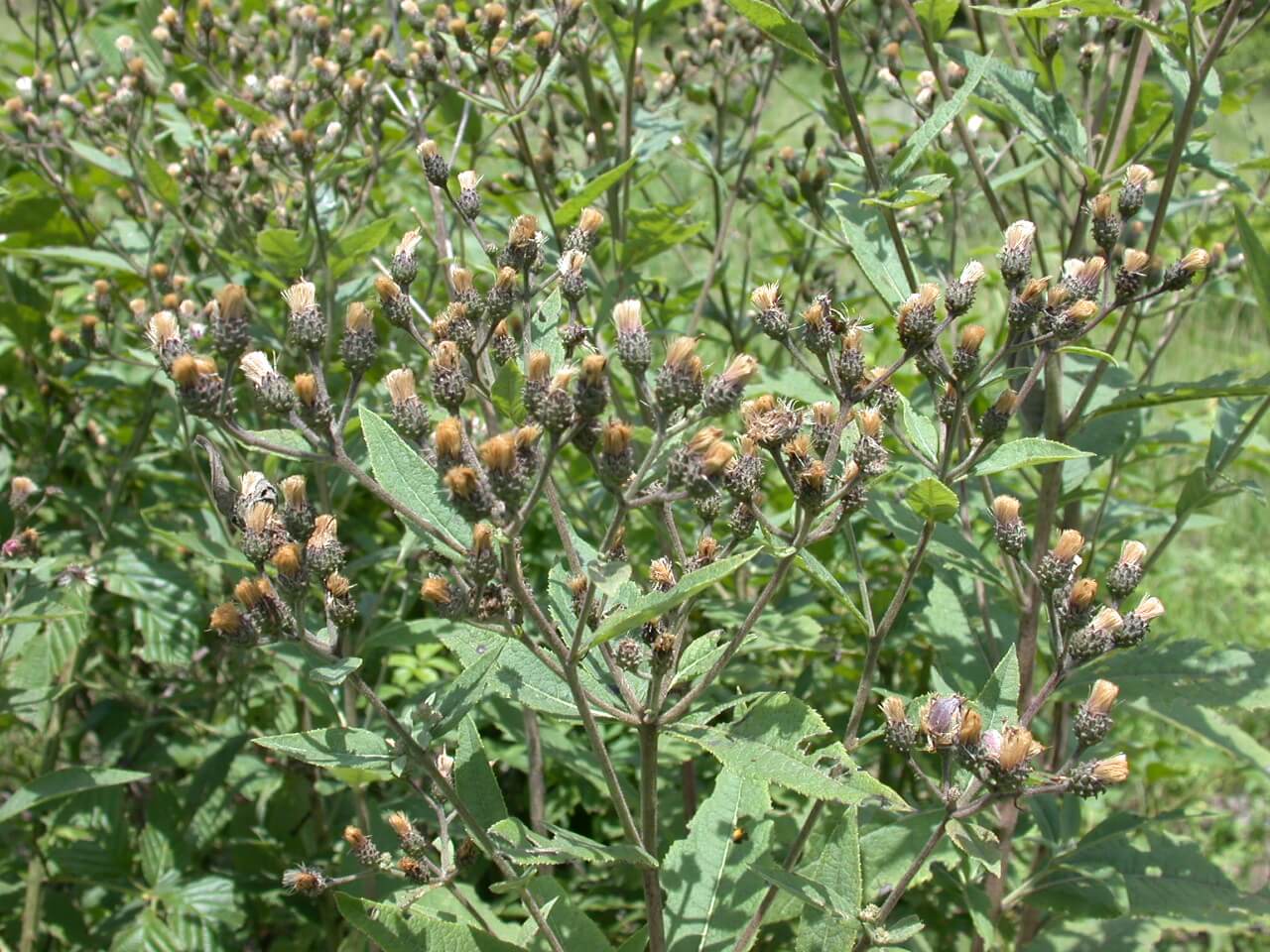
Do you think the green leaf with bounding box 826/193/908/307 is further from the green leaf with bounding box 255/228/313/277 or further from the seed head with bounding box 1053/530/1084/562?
the green leaf with bounding box 255/228/313/277

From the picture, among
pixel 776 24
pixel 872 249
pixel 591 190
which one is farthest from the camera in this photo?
pixel 591 190

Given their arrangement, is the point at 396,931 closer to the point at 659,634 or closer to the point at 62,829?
the point at 659,634

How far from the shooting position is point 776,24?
2.39 metres

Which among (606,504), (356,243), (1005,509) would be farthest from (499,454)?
(606,504)

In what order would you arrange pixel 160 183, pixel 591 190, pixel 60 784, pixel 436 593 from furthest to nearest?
pixel 160 183 → pixel 60 784 → pixel 591 190 → pixel 436 593

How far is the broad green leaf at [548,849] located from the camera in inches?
70.8

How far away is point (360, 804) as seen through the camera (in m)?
2.92

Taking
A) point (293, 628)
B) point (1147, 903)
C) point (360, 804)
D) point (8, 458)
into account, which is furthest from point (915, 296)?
point (8, 458)

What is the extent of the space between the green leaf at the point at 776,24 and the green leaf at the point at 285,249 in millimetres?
1262

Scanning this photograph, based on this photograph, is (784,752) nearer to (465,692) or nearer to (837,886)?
(837,886)

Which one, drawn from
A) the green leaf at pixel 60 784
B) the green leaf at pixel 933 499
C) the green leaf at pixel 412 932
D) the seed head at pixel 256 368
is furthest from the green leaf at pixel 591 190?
the green leaf at pixel 60 784

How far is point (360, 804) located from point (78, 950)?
1.28 m

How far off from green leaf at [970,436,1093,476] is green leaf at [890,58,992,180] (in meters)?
0.69

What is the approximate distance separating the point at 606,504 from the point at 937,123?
5.35 ft
